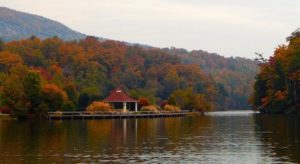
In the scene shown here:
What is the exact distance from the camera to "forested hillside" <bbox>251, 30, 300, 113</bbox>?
125 meters

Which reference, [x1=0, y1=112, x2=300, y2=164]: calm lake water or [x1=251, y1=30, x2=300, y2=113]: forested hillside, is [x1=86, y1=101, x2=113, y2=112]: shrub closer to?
[x1=251, y1=30, x2=300, y2=113]: forested hillside

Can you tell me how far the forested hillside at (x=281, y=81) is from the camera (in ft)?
410

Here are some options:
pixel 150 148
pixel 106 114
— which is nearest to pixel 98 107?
pixel 106 114

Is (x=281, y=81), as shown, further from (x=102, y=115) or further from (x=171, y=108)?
(x=102, y=115)

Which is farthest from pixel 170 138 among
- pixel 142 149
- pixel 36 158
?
pixel 36 158

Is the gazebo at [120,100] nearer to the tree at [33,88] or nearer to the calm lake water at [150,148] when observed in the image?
the tree at [33,88]

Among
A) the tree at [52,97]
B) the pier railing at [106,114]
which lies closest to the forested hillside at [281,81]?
the pier railing at [106,114]

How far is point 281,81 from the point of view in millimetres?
131750

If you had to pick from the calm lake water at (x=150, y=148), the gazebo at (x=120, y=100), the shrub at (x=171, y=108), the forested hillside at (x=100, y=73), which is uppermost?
the forested hillside at (x=100, y=73)

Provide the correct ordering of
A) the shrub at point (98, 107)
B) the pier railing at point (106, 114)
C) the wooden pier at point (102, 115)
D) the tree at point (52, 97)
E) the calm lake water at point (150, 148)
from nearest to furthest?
the calm lake water at point (150, 148), the tree at point (52, 97), the wooden pier at point (102, 115), the pier railing at point (106, 114), the shrub at point (98, 107)

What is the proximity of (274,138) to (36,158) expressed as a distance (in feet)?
78.6

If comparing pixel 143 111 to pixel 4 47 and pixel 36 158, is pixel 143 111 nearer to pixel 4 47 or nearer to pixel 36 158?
pixel 4 47

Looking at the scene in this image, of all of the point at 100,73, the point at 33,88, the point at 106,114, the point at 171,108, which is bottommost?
the point at 106,114

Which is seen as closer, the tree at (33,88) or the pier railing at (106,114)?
the tree at (33,88)
